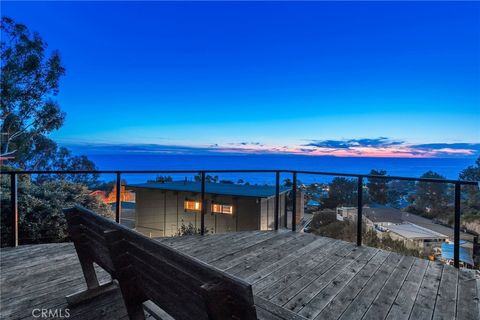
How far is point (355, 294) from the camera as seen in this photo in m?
2.03

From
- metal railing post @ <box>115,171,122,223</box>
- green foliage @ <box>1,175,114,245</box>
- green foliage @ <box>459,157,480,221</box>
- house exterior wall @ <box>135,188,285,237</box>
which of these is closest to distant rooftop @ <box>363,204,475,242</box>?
green foliage @ <box>459,157,480,221</box>

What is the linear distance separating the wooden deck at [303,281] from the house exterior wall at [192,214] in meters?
1.56

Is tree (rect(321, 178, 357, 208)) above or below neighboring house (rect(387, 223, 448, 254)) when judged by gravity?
above

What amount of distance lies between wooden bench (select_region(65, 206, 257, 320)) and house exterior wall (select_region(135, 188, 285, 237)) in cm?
351

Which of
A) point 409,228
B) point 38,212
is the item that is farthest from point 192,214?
point 409,228

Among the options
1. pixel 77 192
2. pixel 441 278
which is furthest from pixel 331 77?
pixel 77 192

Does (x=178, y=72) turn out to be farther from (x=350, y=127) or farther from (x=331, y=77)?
(x=350, y=127)

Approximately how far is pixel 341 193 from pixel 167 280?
351 centimetres

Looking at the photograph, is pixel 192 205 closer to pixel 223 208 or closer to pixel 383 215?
pixel 223 208

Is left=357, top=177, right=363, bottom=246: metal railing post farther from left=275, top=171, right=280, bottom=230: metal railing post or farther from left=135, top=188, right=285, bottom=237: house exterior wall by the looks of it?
left=135, top=188, right=285, bottom=237: house exterior wall

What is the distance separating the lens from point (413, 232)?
123 inches

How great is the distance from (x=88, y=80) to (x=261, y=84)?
26.4 ft

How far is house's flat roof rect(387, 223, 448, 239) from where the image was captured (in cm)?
297

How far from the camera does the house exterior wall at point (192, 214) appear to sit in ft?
16.7
